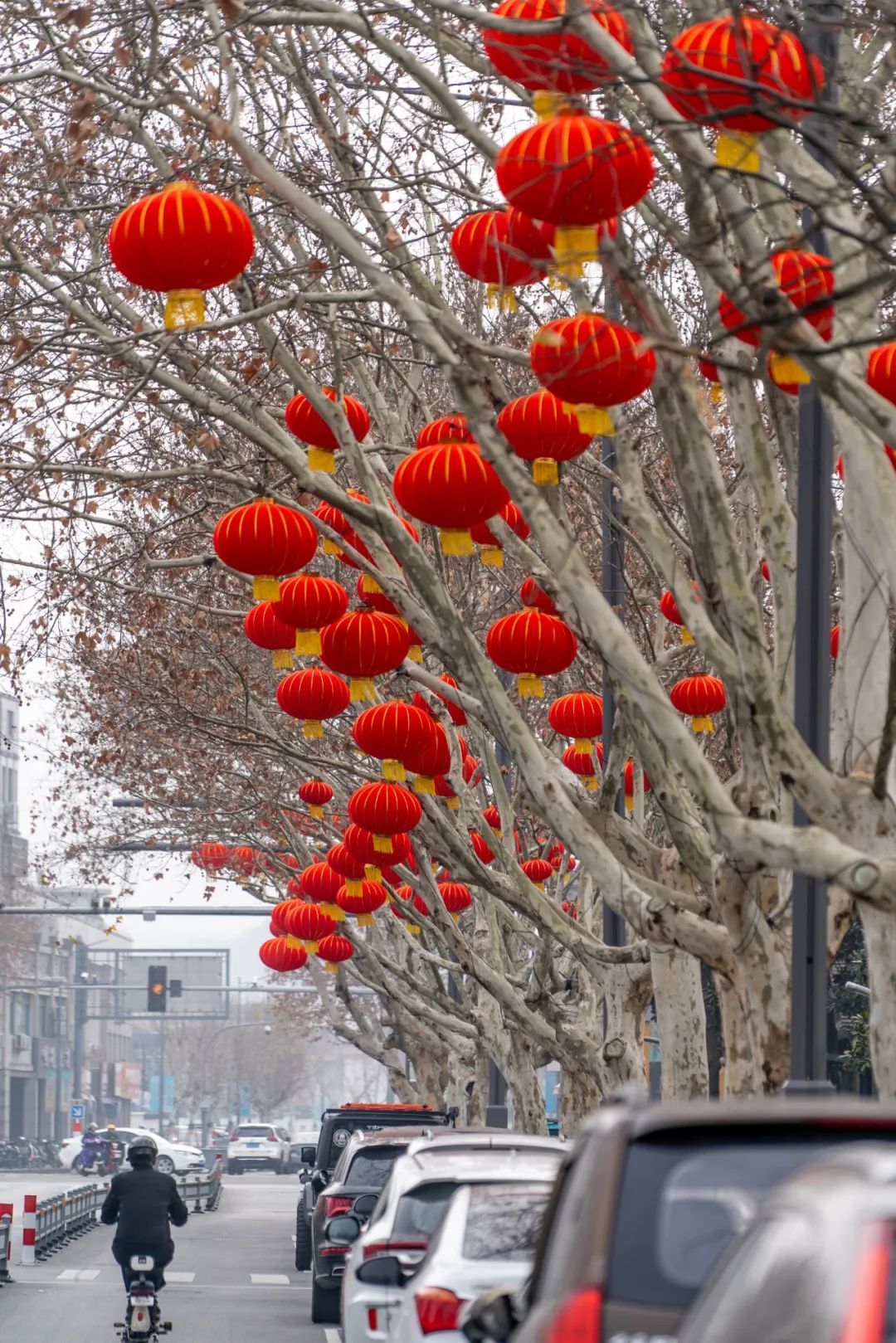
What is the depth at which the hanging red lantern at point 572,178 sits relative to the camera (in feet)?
23.8

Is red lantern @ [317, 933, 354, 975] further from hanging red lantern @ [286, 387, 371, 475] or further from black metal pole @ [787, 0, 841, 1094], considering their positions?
black metal pole @ [787, 0, 841, 1094]

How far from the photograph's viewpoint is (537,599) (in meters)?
12.9

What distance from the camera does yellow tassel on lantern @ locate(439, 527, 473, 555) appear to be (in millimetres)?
10102

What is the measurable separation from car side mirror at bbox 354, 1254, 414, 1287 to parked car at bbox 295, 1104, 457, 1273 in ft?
45.8

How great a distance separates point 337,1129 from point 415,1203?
16.0m

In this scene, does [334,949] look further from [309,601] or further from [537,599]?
[309,601]

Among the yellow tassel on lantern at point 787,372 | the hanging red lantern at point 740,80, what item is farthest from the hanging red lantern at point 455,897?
the hanging red lantern at point 740,80

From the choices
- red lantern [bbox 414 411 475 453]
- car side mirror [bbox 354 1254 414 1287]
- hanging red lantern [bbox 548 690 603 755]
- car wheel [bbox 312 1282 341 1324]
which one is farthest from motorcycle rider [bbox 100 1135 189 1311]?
red lantern [bbox 414 411 475 453]

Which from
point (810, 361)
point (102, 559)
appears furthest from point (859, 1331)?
point (102, 559)

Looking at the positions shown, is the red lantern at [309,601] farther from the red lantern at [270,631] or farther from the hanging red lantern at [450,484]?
the hanging red lantern at [450,484]

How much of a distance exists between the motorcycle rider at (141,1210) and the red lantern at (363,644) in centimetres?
441


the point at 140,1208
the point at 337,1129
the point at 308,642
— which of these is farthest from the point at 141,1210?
the point at 337,1129

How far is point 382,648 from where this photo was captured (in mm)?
12562

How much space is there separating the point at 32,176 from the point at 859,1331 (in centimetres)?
1370
